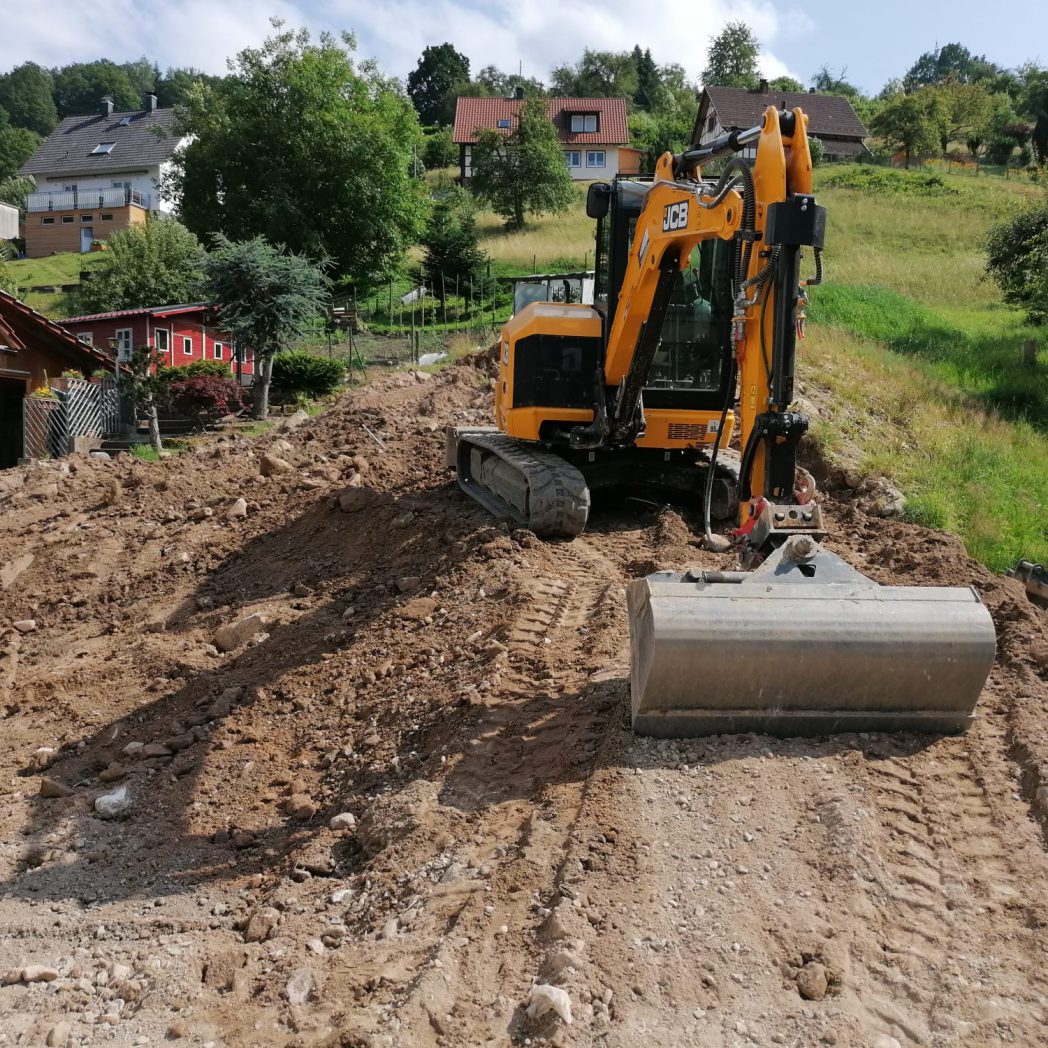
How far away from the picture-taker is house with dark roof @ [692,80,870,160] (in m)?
57.0

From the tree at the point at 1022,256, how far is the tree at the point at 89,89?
106495 millimetres

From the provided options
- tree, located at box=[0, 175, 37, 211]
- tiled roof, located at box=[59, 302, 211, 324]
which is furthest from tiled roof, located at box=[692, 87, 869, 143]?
tree, located at box=[0, 175, 37, 211]

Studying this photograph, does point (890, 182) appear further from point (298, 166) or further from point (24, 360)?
point (24, 360)

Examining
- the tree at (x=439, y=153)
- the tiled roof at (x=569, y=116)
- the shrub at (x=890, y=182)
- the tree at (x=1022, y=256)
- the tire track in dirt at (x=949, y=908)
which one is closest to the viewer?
the tire track in dirt at (x=949, y=908)

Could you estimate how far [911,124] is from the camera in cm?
6078

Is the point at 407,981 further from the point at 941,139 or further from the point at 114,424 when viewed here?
the point at 941,139

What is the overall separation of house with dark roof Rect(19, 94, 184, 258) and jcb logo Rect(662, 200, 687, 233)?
5526cm

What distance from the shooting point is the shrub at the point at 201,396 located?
76.7 ft

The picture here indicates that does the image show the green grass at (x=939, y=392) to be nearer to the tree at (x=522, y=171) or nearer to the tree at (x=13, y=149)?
the tree at (x=522, y=171)

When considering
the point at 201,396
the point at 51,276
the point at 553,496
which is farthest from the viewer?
the point at 51,276

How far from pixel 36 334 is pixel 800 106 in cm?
4525

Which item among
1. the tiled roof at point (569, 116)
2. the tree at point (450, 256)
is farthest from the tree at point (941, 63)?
the tree at point (450, 256)

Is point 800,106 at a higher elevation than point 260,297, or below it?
higher

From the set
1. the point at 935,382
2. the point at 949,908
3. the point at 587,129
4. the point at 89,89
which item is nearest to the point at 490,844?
the point at 949,908
